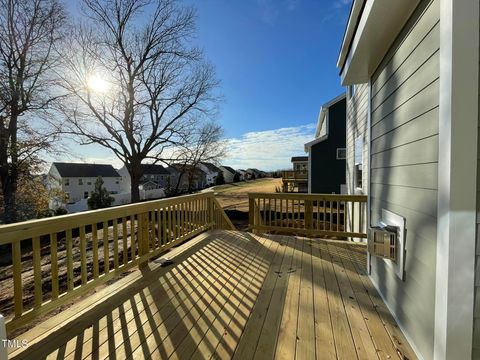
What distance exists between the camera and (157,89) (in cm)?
1484

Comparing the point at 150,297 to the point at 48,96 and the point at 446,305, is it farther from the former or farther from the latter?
the point at 48,96

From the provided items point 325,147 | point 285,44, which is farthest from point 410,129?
point 325,147

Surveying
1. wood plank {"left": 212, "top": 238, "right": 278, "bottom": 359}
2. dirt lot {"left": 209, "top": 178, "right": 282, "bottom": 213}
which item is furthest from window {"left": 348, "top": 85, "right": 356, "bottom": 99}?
wood plank {"left": 212, "top": 238, "right": 278, "bottom": 359}

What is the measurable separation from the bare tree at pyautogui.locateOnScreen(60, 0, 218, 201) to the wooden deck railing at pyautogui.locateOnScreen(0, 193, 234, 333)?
375 inches

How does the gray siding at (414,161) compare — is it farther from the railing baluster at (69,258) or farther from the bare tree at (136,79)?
the bare tree at (136,79)

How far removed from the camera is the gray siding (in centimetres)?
149

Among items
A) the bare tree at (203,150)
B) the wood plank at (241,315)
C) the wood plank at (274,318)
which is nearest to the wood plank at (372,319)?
the wood plank at (274,318)

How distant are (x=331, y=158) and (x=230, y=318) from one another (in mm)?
11347

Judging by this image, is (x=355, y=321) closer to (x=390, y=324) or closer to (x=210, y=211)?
(x=390, y=324)

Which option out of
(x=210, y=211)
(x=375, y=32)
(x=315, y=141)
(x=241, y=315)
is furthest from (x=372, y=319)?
(x=315, y=141)

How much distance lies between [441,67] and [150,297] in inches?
117

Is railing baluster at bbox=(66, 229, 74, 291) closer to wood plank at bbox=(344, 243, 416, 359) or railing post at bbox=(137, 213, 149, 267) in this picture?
railing post at bbox=(137, 213, 149, 267)

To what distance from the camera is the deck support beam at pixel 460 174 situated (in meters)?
1.23

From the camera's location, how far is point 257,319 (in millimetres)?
2057
